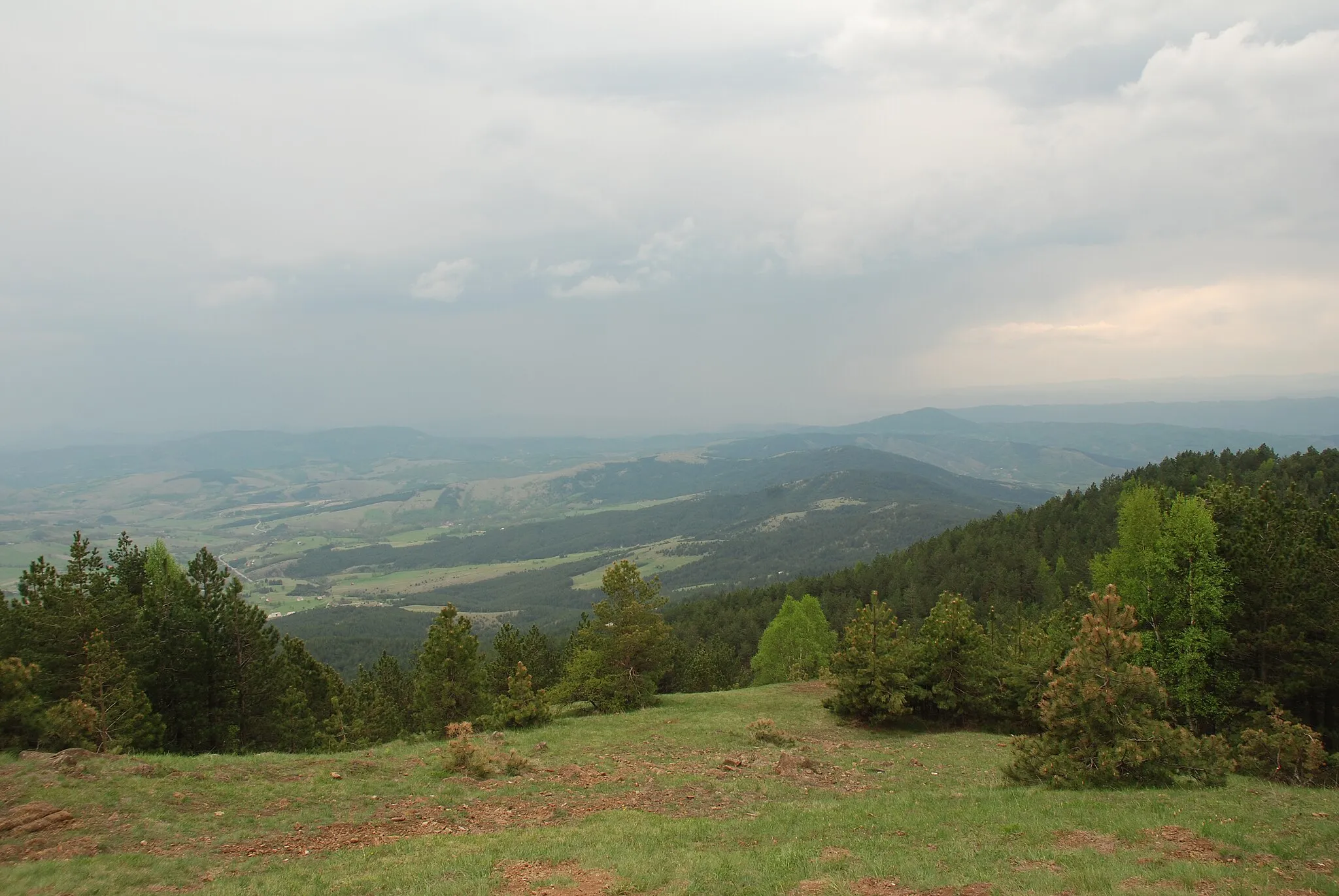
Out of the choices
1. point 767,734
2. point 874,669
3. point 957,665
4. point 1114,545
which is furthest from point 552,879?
point 1114,545

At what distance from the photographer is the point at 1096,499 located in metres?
94.5

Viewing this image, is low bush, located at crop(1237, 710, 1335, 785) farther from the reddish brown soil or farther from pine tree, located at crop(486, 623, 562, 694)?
pine tree, located at crop(486, 623, 562, 694)

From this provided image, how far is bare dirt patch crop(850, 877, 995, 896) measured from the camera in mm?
9805

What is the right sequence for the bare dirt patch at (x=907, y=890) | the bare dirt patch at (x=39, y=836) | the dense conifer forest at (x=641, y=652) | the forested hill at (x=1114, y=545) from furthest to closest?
1. the forested hill at (x=1114, y=545)
2. the dense conifer forest at (x=641, y=652)
3. the bare dirt patch at (x=39, y=836)
4. the bare dirt patch at (x=907, y=890)

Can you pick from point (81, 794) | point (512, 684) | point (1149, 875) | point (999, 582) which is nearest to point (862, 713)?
point (512, 684)

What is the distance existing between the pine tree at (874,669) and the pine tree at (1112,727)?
34.3 feet

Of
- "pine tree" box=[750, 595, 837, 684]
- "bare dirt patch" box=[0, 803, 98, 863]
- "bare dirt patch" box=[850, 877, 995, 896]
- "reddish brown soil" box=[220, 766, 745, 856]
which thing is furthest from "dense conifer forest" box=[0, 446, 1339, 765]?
"pine tree" box=[750, 595, 837, 684]

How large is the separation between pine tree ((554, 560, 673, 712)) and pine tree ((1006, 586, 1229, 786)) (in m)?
19.3

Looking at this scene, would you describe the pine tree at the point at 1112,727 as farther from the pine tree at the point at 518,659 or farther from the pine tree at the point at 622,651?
the pine tree at the point at 518,659

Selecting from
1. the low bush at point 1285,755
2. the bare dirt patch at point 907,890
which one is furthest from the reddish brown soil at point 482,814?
the low bush at point 1285,755

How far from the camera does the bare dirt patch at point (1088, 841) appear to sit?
1140 centimetres

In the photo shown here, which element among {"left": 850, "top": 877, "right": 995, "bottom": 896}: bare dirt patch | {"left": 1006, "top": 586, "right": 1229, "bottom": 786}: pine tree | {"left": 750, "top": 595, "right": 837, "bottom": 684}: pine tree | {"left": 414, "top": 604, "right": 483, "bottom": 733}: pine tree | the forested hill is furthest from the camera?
{"left": 750, "top": 595, "right": 837, "bottom": 684}: pine tree

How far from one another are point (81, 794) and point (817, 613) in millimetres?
53697

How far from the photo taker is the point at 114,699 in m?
22.4
